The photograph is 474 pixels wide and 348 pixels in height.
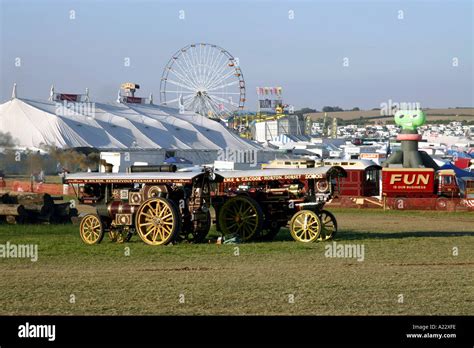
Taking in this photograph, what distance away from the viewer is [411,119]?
A: 207ft

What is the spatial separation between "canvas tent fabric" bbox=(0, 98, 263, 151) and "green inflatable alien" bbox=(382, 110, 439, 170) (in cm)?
2548

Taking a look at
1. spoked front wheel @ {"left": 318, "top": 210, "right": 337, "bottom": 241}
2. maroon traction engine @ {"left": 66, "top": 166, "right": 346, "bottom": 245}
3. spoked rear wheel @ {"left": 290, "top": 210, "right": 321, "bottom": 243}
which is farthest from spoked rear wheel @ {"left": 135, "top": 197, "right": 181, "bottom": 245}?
spoked front wheel @ {"left": 318, "top": 210, "right": 337, "bottom": 241}

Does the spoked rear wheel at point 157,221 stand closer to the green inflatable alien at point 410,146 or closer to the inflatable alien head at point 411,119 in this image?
the green inflatable alien at point 410,146

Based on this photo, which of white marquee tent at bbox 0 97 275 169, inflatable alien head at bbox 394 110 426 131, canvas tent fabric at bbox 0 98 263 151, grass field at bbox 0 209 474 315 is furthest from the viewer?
canvas tent fabric at bbox 0 98 263 151

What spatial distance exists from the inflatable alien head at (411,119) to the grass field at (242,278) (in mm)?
38234

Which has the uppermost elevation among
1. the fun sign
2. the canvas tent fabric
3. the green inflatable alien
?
the canvas tent fabric

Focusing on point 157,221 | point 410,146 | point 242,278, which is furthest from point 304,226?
point 410,146

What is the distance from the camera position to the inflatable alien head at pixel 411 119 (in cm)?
6284

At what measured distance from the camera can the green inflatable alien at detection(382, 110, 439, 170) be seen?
196ft

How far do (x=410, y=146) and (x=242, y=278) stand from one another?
4596 cm

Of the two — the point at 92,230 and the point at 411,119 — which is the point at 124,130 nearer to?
the point at 411,119

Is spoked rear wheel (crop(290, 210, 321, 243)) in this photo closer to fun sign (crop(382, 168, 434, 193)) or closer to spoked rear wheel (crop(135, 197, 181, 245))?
spoked rear wheel (crop(135, 197, 181, 245))
